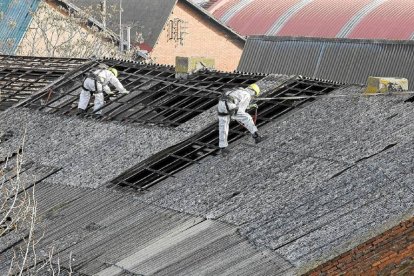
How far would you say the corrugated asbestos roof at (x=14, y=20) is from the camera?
4973 centimetres

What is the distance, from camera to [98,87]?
27.1 m

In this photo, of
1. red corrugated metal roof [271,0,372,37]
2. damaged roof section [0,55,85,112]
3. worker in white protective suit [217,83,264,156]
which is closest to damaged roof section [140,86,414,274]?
worker in white protective suit [217,83,264,156]

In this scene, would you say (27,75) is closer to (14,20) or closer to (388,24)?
(14,20)

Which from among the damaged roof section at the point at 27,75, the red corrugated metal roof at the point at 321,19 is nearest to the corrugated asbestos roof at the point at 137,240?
the damaged roof section at the point at 27,75

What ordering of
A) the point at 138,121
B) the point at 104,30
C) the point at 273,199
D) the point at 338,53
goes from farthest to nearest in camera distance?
the point at 104,30 < the point at 338,53 < the point at 138,121 < the point at 273,199

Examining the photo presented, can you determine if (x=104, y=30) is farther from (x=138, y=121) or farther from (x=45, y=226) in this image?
(x=45, y=226)

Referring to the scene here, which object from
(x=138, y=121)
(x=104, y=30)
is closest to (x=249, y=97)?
(x=138, y=121)

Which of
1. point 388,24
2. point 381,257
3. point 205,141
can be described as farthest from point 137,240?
point 388,24

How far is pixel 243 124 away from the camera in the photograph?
22453mm

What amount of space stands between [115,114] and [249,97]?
496 centimetres

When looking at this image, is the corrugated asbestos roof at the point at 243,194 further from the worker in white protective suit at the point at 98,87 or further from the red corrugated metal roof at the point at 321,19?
the red corrugated metal roof at the point at 321,19

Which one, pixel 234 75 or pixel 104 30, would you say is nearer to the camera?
pixel 234 75

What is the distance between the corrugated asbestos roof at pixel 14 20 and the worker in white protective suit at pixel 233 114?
92.7 ft

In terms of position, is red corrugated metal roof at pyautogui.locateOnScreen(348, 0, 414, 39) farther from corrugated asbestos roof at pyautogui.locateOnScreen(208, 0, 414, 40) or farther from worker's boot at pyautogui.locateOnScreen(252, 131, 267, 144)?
worker's boot at pyautogui.locateOnScreen(252, 131, 267, 144)
